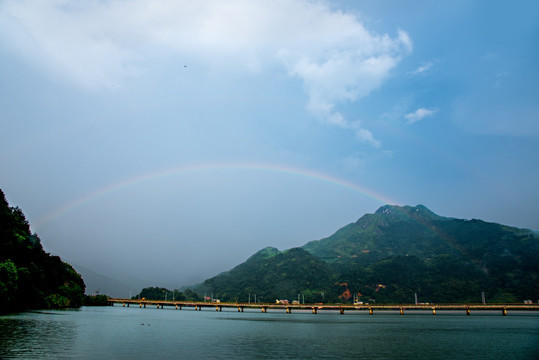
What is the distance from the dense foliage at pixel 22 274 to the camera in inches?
3172

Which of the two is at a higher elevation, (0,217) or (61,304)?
(0,217)

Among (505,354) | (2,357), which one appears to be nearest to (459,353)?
(505,354)

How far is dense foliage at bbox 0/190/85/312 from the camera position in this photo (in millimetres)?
80562

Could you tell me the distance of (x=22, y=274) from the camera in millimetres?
90562

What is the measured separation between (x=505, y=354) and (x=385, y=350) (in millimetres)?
13652

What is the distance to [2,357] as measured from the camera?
31234 millimetres

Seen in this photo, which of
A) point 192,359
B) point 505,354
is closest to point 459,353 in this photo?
point 505,354

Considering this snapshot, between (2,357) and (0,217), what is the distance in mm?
83016

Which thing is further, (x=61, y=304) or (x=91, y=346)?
(x=61, y=304)

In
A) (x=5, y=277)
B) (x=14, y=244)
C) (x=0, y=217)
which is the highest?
(x=0, y=217)

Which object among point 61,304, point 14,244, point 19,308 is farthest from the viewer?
point 61,304

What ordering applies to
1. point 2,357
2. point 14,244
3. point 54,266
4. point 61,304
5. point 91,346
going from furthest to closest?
point 54,266 < point 61,304 < point 14,244 < point 91,346 < point 2,357

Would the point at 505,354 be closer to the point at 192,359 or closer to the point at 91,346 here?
the point at 192,359

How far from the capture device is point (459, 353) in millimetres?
46219
